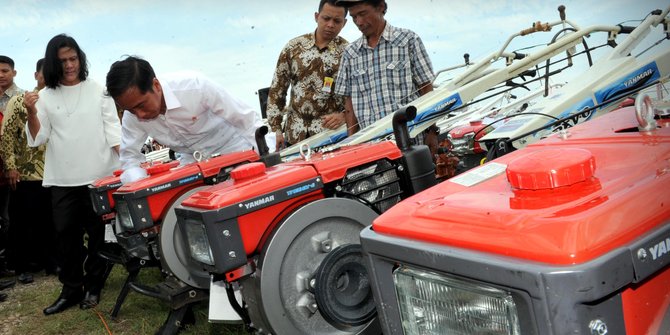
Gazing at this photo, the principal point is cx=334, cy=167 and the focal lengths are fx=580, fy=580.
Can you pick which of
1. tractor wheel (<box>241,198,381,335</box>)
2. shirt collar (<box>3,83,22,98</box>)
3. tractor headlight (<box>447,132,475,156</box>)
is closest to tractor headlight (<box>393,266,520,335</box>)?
tractor wheel (<box>241,198,381,335</box>)

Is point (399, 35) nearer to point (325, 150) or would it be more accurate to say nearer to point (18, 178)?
point (325, 150)

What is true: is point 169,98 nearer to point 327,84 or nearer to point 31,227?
point 327,84

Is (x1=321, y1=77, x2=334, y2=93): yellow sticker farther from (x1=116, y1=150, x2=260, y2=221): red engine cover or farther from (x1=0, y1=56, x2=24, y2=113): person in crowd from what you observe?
(x1=0, y1=56, x2=24, y2=113): person in crowd

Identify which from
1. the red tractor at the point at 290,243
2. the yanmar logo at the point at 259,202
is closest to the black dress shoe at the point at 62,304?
the red tractor at the point at 290,243

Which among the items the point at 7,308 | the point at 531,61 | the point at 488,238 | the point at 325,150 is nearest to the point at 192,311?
the point at 325,150

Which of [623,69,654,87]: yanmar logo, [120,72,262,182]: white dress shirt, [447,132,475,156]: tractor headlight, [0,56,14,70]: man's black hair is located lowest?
[447,132,475,156]: tractor headlight

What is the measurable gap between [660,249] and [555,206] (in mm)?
152

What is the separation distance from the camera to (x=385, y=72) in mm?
3270

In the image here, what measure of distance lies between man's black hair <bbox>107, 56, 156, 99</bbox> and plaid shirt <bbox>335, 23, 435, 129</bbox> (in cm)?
116

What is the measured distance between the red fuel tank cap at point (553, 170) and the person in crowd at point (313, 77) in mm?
2886

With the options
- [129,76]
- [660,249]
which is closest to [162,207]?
[129,76]

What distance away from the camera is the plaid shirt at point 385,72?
10.6ft

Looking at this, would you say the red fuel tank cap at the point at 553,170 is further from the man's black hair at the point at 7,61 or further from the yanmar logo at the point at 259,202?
the man's black hair at the point at 7,61

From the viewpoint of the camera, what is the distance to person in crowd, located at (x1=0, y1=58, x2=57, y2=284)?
4.86 metres
